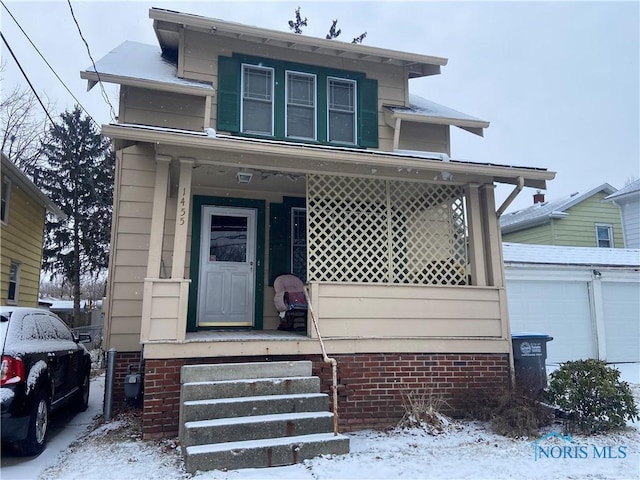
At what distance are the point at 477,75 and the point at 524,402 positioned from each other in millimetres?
38931

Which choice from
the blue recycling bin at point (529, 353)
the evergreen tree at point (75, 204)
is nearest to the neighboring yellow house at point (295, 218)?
the blue recycling bin at point (529, 353)

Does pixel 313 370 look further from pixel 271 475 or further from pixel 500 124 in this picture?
pixel 500 124

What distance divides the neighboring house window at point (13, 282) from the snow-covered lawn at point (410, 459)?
8.08 m

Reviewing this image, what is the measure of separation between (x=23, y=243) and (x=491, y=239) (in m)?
11.6

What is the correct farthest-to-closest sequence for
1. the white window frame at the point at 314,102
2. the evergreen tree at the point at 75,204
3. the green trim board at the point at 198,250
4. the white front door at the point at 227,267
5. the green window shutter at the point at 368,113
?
the evergreen tree at the point at 75,204 → the green window shutter at the point at 368,113 → the white window frame at the point at 314,102 → the white front door at the point at 227,267 → the green trim board at the point at 198,250

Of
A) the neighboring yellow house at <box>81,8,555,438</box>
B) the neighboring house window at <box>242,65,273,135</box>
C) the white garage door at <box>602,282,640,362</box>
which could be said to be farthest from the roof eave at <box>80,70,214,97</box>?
the white garage door at <box>602,282,640,362</box>

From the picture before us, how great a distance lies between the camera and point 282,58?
834 centimetres

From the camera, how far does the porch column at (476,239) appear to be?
22.0 ft

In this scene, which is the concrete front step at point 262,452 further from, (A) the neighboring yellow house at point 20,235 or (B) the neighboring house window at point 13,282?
(B) the neighboring house window at point 13,282

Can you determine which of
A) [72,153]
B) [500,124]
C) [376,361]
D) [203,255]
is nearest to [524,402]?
[376,361]

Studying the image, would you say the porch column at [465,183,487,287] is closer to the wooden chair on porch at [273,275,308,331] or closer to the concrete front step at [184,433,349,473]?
the wooden chair on porch at [273,275,308,331]

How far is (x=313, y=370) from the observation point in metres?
5.86

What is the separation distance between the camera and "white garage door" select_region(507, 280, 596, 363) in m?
11.3

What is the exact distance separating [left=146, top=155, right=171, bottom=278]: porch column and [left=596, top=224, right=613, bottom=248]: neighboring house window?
56.4ft
